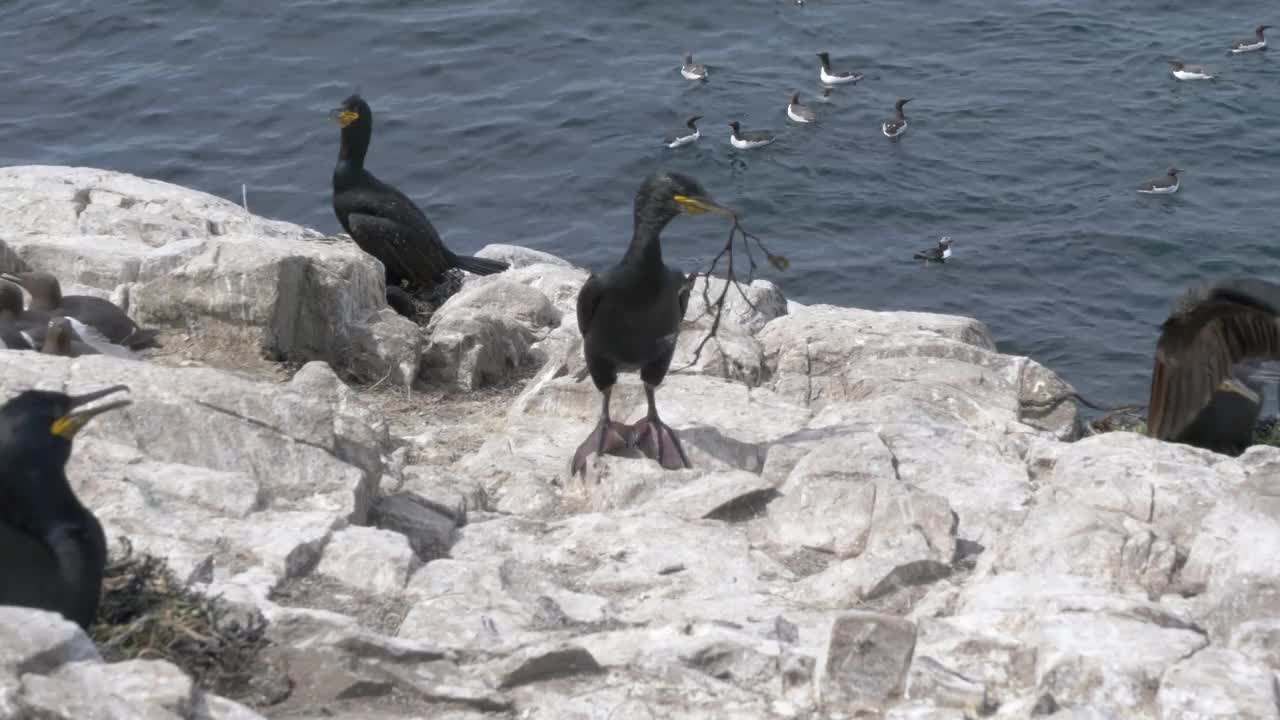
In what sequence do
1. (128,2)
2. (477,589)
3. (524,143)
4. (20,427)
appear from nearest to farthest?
(20,427), (477,589), (524,143), (128,2)

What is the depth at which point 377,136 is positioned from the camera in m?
21.4

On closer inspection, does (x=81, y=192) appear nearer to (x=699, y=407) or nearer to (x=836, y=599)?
(x=699, y=407)

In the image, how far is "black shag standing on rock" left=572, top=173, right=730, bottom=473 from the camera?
745 centimetres

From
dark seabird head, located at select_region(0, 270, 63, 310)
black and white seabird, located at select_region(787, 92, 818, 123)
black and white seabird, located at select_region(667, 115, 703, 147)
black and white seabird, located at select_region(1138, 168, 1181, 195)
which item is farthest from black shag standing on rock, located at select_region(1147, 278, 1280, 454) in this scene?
black and white seabird, located at select_region(787, 92, 818, 123)

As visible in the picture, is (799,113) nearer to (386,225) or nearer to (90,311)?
(386,225)

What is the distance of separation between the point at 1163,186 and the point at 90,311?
1437 cm

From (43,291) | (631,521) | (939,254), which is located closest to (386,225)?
(43,291)

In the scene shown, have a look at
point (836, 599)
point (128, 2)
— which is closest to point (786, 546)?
point (836, 599)

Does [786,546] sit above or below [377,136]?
above

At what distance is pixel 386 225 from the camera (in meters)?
10.8

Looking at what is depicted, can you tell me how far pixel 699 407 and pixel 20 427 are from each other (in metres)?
4.31

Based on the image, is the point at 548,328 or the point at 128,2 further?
the point at 128,2

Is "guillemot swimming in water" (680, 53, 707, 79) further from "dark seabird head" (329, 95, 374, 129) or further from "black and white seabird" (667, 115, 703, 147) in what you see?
"dark seabird head" (329, 95, 374, 129)

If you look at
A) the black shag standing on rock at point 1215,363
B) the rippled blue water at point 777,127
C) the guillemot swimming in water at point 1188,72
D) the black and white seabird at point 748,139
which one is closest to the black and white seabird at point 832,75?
the rippled blue water at point 777,127
